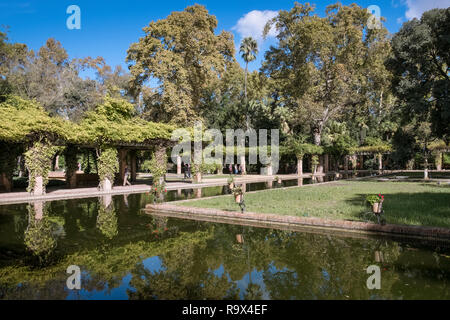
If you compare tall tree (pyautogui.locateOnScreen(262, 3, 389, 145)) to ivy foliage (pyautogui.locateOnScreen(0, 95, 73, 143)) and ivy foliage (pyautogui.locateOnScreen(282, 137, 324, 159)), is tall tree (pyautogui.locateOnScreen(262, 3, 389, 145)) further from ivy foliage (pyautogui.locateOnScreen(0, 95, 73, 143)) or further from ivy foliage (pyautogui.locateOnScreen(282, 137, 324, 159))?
ivy foliage (pyautogui.locateOnScreen(0, 95, 73, 143))

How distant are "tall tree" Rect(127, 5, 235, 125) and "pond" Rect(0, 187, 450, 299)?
21.7 metres

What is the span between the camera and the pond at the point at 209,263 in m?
4.73

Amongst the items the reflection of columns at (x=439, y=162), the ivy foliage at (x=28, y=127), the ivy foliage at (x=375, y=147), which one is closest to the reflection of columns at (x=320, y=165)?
the ivy foliage at (x=375, y=147)

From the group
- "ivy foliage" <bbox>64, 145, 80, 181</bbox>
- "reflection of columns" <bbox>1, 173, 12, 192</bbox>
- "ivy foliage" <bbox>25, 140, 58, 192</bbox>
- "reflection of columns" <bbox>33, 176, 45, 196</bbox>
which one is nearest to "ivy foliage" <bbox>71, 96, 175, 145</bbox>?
"ivy foliage" <bbox>25, 140, 58, 192</bbox>

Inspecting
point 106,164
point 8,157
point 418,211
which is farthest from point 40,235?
point 8,157

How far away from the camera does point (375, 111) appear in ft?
147

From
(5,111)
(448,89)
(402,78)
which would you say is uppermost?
(402,78)

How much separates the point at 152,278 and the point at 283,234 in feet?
13.5

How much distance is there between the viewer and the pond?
186 inches

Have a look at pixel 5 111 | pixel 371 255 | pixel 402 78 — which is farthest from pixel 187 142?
pixel 371 255

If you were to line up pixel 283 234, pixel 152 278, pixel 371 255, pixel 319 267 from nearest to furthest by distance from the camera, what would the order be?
pixel 152 278
pixel 319 267
pixel 371 255
pixel 283 234

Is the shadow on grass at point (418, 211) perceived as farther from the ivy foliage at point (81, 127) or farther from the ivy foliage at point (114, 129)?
the ivy foliage at point (81, 127)

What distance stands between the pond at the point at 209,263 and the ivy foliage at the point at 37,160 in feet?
29.0
